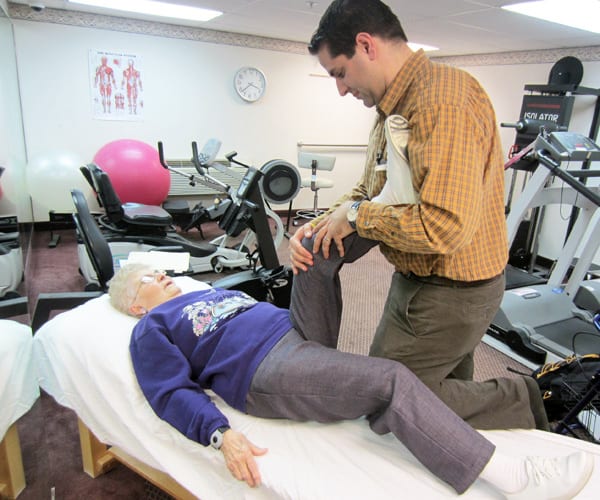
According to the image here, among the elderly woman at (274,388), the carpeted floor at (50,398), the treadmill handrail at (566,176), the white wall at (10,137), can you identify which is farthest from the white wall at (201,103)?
the elderly woman at (274,388)

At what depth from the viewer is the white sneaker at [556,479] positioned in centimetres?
105

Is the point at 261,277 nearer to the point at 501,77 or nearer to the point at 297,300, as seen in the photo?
the point at 297,300

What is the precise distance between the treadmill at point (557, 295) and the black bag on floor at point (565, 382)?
60 centimetres

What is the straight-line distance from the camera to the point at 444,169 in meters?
0.94

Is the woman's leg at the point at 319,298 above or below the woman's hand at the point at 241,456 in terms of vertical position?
above

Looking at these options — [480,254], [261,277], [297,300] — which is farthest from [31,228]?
[480,254]

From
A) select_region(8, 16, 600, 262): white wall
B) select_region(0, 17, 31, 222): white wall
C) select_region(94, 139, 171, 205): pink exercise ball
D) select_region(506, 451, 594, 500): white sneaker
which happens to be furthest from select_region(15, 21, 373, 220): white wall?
select_region(506, 451, 594, 500): white sneaker

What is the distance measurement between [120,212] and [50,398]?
5.35ft

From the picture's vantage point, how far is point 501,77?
514 centimetres

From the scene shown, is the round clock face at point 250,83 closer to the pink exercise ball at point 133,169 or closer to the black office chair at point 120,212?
the pink exercise ball at point 133,169

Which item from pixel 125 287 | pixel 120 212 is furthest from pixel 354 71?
pixel 120 212

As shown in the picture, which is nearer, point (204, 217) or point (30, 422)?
point (30, 422)

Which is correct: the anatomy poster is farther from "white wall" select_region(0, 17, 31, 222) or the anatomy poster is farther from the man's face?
the man's face

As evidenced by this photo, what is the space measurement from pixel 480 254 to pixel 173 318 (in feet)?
3.15
